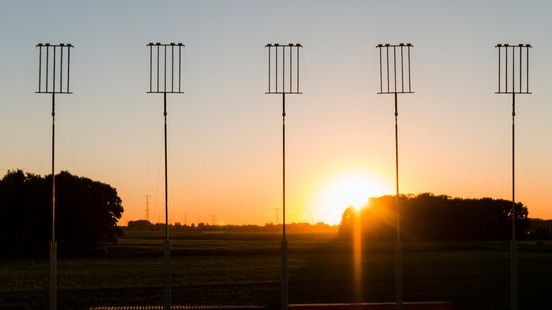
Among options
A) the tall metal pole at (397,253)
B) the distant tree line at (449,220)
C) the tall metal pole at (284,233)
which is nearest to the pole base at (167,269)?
the tall metal pole at (284,233)

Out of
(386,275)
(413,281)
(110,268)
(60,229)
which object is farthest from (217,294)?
(60,229)

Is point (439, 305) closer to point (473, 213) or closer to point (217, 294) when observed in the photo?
point (217, 294)

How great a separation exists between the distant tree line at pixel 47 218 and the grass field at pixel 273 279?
4.19m

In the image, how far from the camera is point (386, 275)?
62094 mm

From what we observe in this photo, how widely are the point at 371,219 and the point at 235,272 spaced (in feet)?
232

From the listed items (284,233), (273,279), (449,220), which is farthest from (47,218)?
(284,233)

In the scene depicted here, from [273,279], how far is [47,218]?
43.4 m

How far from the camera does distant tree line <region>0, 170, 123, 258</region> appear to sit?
95062mm

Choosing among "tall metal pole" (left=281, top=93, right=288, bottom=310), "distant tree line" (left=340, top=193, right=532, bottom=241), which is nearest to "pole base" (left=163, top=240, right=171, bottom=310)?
"tall metal pole" (left=281, top=93, right=288, bottom=310)

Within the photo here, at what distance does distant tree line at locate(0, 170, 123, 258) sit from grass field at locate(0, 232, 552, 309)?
419 centimetres

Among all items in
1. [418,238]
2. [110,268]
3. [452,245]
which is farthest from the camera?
[418,238]

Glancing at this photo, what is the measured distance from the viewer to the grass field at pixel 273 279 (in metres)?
44.2

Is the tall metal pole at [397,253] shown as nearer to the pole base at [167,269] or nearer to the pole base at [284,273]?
the pole base at [284,273]

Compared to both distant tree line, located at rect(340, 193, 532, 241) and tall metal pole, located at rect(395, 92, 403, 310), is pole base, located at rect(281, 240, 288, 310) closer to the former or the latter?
tall metal pole, located at rect(395, 92, 403, 310)
